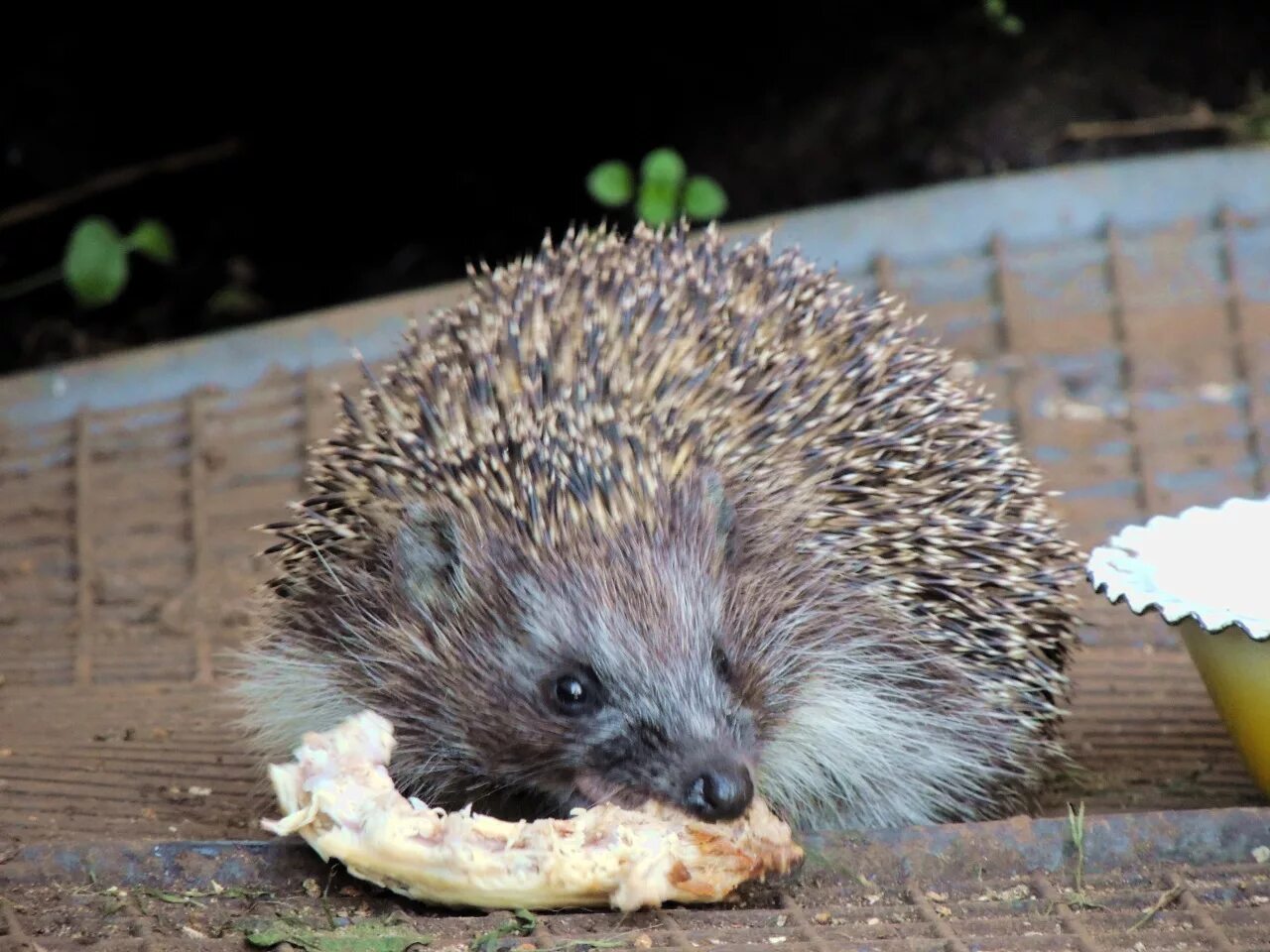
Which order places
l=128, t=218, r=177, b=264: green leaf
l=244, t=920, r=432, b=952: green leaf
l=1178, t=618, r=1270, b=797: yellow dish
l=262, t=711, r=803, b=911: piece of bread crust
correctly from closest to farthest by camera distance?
l=244, t=920, r=432, b=952: green leaf < l=262, t=711, r=803, b=911: piece of bread crust < l=1178, t=618, r=1270, b=797: yellow dish < l=128, t=218, r=177, b=264: green leaf

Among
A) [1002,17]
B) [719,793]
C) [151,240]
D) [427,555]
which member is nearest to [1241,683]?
[719,793]

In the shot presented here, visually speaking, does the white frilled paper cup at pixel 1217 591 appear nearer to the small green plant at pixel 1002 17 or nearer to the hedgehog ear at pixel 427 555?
the hedgehog ear at pixel 427 555

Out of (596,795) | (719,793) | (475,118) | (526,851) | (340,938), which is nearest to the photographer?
(340,938)

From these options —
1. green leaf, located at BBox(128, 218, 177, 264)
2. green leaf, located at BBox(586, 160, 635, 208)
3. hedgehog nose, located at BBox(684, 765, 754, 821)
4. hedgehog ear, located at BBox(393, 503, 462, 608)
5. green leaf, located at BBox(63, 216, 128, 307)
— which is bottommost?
hedgehog nose, located at BBox(684, 765, 754, 821)

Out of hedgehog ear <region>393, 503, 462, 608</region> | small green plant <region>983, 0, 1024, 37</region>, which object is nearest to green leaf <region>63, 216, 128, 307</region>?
hedgehog ear <region>393, 503, 462, 608</region>

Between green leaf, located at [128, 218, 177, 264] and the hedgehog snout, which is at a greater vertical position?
green leaf, located at [128, 218, 177, 264]

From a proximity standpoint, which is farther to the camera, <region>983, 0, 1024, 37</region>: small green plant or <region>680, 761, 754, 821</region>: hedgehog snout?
<region>983, 0, 1024, 37</region>: small green plant

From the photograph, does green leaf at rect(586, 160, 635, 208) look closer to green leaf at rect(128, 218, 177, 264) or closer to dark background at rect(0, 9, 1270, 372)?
dark background at rect(0, 9, 1270, 372)

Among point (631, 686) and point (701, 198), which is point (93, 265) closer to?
point (701, 198)
